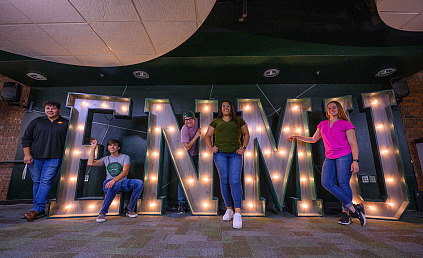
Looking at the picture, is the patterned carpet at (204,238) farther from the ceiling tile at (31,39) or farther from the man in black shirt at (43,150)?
the ceiling tile at (31,39)

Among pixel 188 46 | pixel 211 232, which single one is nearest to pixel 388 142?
pixel 211 232

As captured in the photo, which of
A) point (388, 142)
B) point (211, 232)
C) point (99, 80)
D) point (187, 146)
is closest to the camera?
point (211, 232)

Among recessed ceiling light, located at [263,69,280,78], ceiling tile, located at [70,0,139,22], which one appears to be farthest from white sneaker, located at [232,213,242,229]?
ceiling tile, located at [70,0,139,22]

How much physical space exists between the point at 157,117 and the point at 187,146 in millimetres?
794

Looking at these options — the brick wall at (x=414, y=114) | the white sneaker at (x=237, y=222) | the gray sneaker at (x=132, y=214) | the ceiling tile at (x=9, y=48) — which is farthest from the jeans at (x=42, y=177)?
the brick wall at (x=414, y=114)

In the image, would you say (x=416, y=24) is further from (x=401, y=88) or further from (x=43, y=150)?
(x=43, y=150)

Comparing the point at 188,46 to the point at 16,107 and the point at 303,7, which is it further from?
the point at 16,107

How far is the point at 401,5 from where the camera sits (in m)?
2.33

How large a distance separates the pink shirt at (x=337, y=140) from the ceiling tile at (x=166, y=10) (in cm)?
244

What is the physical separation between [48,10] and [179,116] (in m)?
2.40

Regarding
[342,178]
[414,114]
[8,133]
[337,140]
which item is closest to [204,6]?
[337,140]

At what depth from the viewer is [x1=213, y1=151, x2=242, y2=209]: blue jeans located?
7.79 feet

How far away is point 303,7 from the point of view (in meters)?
3.40

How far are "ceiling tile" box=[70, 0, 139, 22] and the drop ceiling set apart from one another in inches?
26.7
